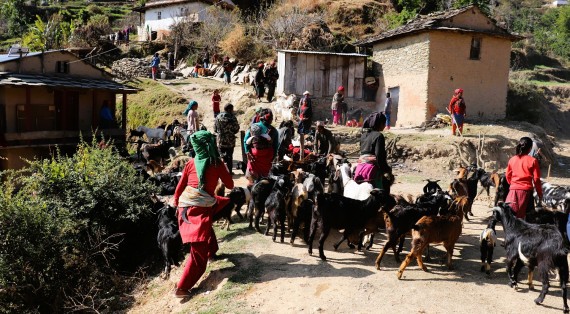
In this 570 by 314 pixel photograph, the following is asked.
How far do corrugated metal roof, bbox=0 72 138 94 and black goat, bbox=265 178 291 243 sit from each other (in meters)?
10.4

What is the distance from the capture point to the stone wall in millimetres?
20234

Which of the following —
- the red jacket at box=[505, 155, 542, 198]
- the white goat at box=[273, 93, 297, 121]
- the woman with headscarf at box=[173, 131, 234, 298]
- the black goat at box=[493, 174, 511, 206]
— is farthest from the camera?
the white goat at box=[273, 93, 297, 121]

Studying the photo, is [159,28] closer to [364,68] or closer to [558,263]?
[364,68]

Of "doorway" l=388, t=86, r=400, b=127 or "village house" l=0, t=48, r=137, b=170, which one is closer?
"village house" l=0, t=48, r=137, b=170

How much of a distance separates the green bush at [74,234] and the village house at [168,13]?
102 ft

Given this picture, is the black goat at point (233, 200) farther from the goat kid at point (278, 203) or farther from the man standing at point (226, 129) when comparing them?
the man standing at point (226, 129)

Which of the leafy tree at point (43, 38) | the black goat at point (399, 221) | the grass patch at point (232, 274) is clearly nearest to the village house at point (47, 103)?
the grass patch at point (232, 274)

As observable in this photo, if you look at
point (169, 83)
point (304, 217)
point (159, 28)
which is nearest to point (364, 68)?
point (169, 83)

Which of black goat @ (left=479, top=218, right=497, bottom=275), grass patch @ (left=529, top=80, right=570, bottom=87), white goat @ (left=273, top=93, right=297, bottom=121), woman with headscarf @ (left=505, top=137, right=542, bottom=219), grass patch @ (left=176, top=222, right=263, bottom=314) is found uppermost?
grass patch @ (left=529, top=80, right=570, bottom=87)

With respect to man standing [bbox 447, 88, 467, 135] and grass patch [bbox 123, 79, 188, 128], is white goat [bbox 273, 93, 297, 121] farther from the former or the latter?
man standing [bbox 447, 88, 467, 135]

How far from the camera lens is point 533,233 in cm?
596

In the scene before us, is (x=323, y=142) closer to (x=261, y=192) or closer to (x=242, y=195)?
(x=242, y=195)

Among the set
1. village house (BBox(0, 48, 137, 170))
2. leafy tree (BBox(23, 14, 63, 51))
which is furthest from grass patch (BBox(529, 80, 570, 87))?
leafy tree (BBox(23, 14, 63, 51))

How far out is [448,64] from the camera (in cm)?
2012
